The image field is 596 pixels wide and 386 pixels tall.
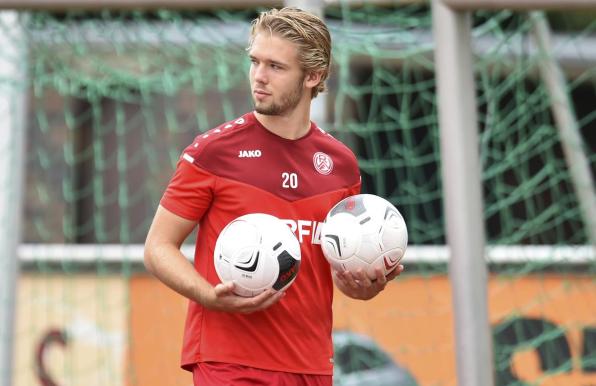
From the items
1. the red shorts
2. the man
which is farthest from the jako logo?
the red shorts

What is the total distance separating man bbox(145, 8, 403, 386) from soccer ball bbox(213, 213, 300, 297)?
0.08 metres

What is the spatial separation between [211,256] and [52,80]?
3.50 meters

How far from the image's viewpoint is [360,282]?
328 cm

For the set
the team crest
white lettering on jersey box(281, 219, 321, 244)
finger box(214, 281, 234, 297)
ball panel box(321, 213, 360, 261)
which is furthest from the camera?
the team crest

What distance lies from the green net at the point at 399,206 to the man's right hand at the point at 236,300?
→ 81.3 inches

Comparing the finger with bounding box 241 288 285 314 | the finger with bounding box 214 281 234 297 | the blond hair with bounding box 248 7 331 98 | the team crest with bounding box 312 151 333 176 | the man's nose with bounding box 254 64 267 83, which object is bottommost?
the finger with bounding box 241 288 285 314

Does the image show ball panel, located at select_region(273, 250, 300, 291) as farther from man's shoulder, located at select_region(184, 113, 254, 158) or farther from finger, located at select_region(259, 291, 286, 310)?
man's shoulder, located at select_region(184, 113, 254, 158)

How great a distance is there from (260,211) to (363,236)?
0.33 m

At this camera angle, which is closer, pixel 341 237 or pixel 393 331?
pixel 341 237

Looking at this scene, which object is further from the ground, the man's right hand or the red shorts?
the man's right hand

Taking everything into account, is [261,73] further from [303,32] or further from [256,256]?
[256,256]

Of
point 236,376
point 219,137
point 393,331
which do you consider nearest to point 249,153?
point 219,137

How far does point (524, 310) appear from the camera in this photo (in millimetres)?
5691

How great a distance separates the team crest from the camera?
345 cm
